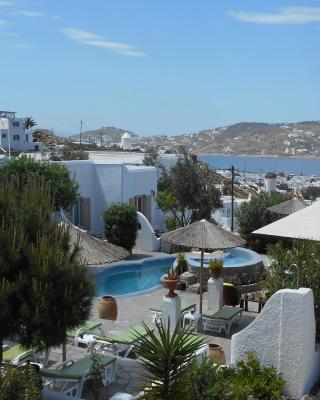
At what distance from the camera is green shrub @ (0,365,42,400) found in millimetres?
6623

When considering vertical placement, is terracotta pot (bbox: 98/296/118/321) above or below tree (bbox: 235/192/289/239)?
below

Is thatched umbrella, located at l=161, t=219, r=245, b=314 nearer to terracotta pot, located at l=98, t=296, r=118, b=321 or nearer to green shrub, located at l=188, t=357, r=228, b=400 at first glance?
terracotta pot, located at l=98, t=296, r=118, b=321

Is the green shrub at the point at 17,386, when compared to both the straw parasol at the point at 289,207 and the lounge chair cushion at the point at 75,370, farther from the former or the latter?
the straw parasol at the point at 289,207

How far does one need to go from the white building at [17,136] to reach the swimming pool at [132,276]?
189 ft

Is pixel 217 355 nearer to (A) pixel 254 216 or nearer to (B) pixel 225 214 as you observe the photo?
(A) pixel 254 216

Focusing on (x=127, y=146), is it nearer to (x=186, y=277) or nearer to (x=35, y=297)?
(x=186, y=277)

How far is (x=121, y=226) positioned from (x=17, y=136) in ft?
200

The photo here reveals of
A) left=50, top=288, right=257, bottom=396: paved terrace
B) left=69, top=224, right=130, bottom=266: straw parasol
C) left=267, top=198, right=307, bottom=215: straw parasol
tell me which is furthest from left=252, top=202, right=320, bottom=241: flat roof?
left=267, top=198, right=307, bottom=215: straw parasol

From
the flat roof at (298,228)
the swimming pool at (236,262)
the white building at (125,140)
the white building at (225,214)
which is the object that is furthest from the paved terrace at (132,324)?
the white building at (125,140)

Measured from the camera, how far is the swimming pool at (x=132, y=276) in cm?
1980

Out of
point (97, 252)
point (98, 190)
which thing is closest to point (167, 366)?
point (97, 252)

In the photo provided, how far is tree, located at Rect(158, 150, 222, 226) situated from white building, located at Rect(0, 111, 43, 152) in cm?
5211

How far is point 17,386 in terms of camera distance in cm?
680

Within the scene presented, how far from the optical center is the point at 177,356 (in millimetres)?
7695
